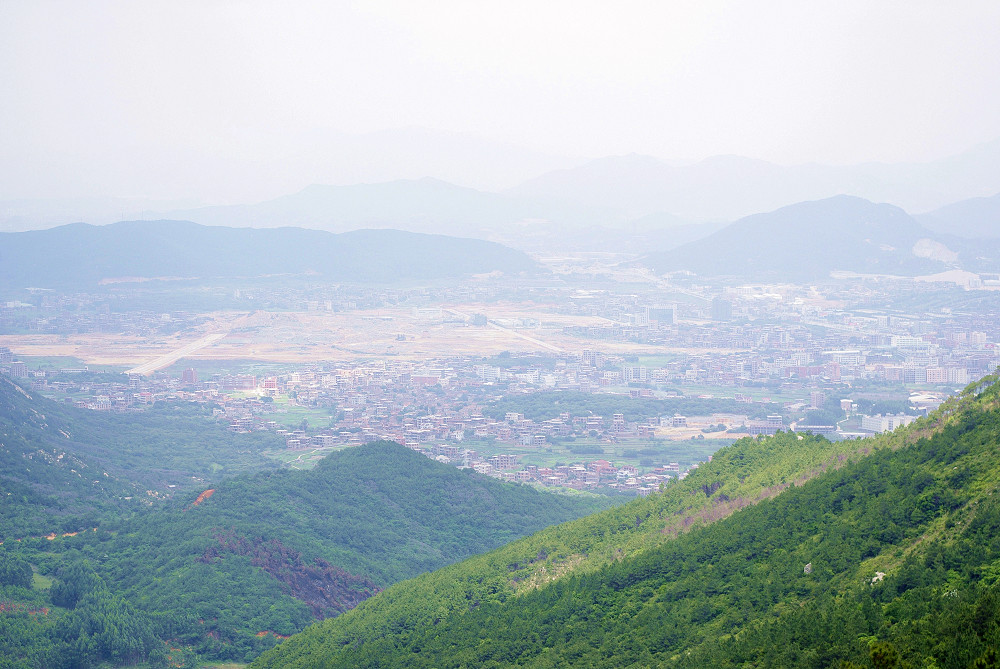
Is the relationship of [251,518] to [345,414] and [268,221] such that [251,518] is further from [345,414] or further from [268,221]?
[268,221]

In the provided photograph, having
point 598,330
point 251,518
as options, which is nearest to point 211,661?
point 251,518

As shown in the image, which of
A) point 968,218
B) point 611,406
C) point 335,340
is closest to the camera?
point 611,406

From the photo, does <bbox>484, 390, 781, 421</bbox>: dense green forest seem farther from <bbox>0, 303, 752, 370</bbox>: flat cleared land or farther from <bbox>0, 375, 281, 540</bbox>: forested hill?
<bbox>0, 303, 752, 370</bbox>: flat cleared land

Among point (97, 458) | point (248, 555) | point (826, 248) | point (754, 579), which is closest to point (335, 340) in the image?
point (97, 458)

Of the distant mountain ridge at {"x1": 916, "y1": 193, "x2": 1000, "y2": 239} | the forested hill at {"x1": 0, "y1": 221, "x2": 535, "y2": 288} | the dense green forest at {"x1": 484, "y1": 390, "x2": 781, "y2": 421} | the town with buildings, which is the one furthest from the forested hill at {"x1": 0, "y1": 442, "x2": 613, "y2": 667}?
the distant mountain ridge at {"x1": 916, "y1": 193, "x2": 1000, "y2": 239}

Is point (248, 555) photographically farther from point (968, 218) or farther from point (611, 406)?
point (968, 218)
